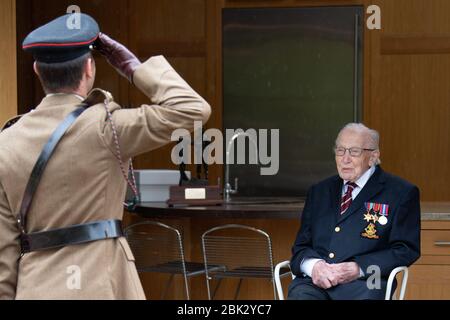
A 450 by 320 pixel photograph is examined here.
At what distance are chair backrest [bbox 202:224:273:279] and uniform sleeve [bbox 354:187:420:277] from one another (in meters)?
1.14

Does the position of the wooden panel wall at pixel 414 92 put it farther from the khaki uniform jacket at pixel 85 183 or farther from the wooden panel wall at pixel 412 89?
the khaki uniform jacket at pixel 85 183

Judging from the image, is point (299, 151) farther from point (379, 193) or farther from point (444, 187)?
point (379, 193)

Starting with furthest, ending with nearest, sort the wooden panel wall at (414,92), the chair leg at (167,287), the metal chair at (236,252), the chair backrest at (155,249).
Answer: the wooden panel wall at (414,92), the chair leg at (167,287), the chair backrest at (155,249), the metal chair at (236,252)

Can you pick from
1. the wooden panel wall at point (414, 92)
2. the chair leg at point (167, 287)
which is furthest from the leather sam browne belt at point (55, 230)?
the wooden panel wall at point (414, 92)

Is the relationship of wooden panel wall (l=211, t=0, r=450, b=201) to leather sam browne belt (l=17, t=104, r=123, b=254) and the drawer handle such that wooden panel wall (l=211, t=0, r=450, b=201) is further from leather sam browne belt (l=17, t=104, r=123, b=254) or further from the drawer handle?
leather sam browne belt (l=17, t=104, r=123, b=254)

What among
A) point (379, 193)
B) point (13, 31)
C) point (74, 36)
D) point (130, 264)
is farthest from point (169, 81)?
point (13, 31)

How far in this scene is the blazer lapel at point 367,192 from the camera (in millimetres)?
3666

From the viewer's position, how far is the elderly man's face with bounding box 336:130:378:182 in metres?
3.78

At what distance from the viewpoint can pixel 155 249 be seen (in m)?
4.90

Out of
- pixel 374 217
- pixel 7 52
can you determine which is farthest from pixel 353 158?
pixel 7 52

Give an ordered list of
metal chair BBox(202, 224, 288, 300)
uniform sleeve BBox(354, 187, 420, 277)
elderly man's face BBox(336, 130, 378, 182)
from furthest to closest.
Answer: metal chair BBox(202, 224, 288, 300)
elderly man's face BBox(336, 130, 378, 182)
uniform sleeve BBox(354, 187, 420, 277)

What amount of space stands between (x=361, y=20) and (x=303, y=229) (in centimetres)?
335

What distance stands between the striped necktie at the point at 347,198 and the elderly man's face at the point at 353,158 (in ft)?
0.08

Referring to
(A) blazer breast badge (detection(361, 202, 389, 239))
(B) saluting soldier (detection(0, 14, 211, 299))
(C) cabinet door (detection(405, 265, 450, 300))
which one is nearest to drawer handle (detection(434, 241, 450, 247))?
(C) cabinet door (detection(405, 265, 450, 300))
